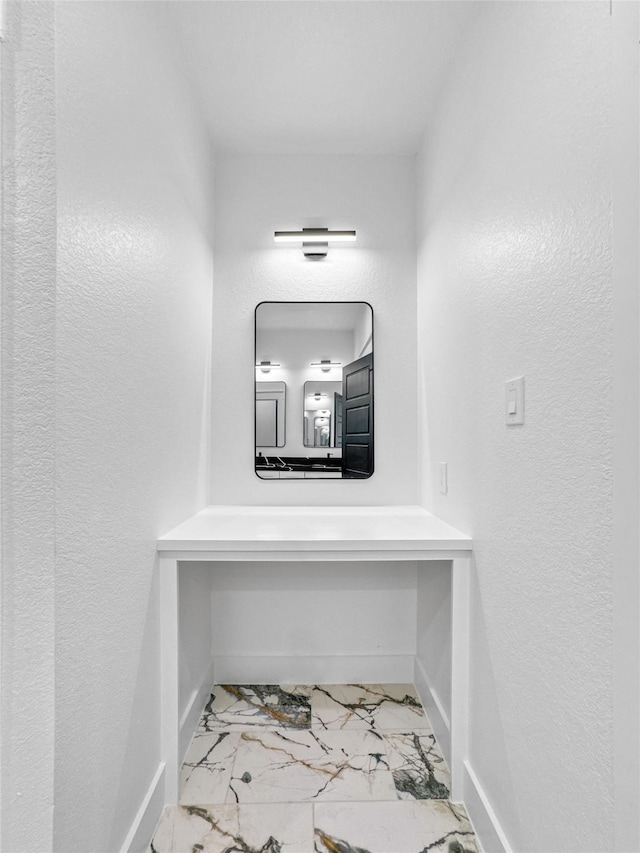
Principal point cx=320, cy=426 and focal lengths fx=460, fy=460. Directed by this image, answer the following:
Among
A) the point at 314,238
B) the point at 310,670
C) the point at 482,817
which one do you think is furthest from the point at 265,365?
the point at 482,817

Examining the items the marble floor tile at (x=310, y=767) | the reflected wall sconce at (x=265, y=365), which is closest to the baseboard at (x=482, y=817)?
the marble floor tile at (x=310, y=767)

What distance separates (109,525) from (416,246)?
1858 millimetres

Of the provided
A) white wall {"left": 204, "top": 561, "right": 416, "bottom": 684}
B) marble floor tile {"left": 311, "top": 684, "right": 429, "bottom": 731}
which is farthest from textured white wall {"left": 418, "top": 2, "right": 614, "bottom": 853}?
white wall {"left": 204, "top": 561, "right": 416, "bottom": 684}

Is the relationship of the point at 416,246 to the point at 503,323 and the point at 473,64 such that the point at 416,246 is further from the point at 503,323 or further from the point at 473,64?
the point at 503,323

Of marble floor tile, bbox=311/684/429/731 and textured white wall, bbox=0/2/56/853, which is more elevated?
textured white wall, bbox=0/2/56/853

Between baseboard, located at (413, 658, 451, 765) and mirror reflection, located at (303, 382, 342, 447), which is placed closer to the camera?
baseboard, located at (413, 658, 451, 765)

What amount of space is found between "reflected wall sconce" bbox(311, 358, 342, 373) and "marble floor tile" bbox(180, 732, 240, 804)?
5.11ft

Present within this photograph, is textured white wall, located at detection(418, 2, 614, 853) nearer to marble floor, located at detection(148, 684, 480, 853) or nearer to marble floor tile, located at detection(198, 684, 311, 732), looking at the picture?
marble floor, located at detection(148, 684, 480, 853)

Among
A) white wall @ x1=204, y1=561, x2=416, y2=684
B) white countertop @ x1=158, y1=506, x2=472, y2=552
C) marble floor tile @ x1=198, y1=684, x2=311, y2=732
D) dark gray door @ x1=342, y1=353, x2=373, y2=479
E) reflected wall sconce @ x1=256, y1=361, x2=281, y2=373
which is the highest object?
reflected wall sconce @ x1=256, y1=361, x2=281, y2=373

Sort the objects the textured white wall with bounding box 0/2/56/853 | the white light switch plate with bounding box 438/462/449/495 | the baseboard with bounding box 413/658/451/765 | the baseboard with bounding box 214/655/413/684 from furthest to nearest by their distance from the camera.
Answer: the baseboard with bounding box 214/655/413/684 < the white light switch plate with bounding box 438/462/449/495 < the baseboard with bounding box 413/658/451/765 < the textured white wall with bounding box 0/2/56/853

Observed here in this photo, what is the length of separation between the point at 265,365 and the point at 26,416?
6.08 ft

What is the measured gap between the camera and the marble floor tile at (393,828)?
A: 129 cm

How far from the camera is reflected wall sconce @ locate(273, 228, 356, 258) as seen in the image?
85.1 inches

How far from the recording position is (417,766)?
1.60m
